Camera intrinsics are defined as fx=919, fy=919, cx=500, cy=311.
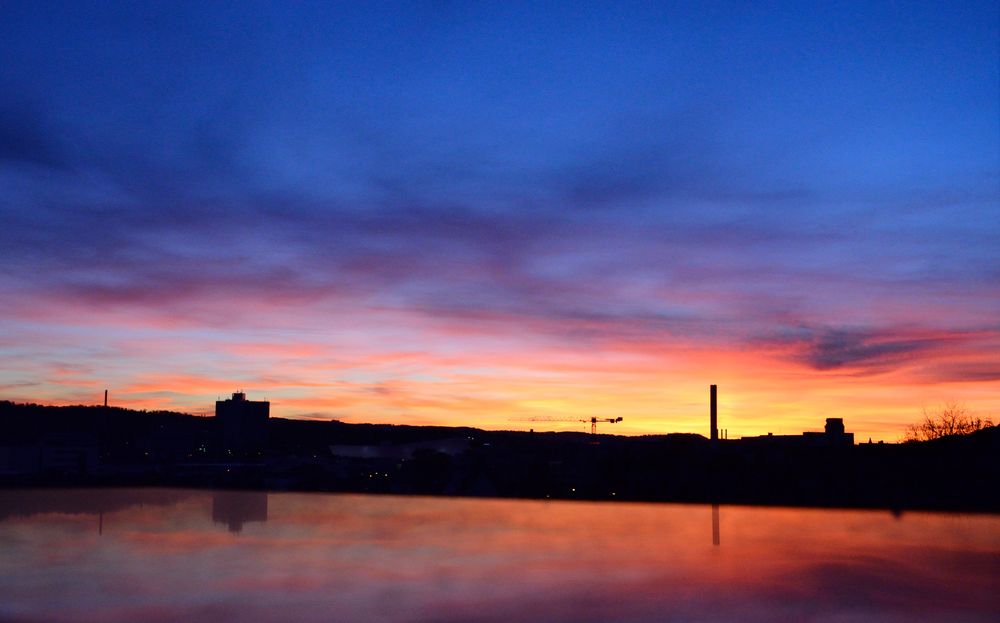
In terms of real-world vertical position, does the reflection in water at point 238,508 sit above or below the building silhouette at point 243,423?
below

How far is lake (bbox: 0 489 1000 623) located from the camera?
26984mm

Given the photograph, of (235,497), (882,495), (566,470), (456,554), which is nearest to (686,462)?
(566,470)

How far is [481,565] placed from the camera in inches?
1416

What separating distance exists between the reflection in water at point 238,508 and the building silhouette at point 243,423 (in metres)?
82.3

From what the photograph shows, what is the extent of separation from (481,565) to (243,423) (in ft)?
439

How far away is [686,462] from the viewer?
300 ft

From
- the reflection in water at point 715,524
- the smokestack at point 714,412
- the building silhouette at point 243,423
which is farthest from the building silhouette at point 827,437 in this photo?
the building silhouette at point 243,423

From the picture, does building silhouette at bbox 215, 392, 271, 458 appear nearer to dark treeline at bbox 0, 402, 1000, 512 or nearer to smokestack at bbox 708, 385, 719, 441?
dark treeline at bbox 0, 402, 1000, 512

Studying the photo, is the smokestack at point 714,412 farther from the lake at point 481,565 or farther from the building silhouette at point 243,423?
the building silhouette at point 243,423

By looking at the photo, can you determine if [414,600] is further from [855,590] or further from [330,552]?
[855,590]

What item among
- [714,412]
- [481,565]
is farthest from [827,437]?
[481,565]

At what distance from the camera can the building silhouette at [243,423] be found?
15862 cm

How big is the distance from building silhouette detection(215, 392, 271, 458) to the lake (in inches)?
3869

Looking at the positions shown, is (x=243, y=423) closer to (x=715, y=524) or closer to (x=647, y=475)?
(x=647, y=475)
